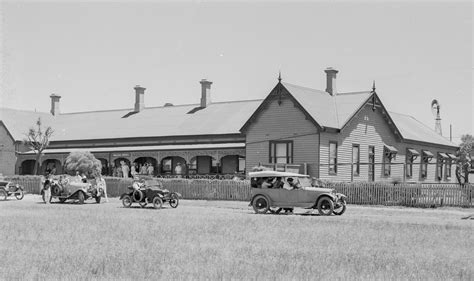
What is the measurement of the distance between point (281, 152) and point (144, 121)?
15889mm

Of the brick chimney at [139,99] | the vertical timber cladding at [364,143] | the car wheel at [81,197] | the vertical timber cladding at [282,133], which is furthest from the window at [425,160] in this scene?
the car wheel at [81,197]

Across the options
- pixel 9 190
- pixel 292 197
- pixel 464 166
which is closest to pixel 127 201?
pixel 292 197

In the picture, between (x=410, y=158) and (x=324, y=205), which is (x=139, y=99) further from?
(x=324, y=205)

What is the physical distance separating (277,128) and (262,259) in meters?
27.5

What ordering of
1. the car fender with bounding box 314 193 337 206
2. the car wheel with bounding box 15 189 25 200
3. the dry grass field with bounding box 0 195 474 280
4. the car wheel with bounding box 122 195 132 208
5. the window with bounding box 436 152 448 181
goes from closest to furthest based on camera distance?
the dry grass field with bounding box 0 195 474 280
the car fender with bounding box 314 193 337 206
the car wheel with bounding box 122 195 132 208
the car wheel with bounding box 15 189 25 200
the window with bounding box 436 152 448 181

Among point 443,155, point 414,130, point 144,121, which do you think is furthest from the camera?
point 144,121

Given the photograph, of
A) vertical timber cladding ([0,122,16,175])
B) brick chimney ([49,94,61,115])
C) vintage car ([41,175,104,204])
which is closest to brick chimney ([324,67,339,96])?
vintage car ([41,175,104,204])

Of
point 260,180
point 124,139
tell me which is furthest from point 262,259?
point 124,139

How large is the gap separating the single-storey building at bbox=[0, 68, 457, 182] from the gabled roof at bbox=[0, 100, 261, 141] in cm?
10

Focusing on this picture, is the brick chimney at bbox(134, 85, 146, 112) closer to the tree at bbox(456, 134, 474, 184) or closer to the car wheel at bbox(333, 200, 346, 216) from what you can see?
the tree at bbox(456, 134, 474, 184)

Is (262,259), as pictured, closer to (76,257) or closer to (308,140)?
(76,257)

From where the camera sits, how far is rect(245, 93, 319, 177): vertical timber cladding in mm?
37719

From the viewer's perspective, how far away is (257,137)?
40.1 metres

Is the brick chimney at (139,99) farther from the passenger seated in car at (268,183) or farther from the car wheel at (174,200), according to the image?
the passenger seated in car at (268,183)
